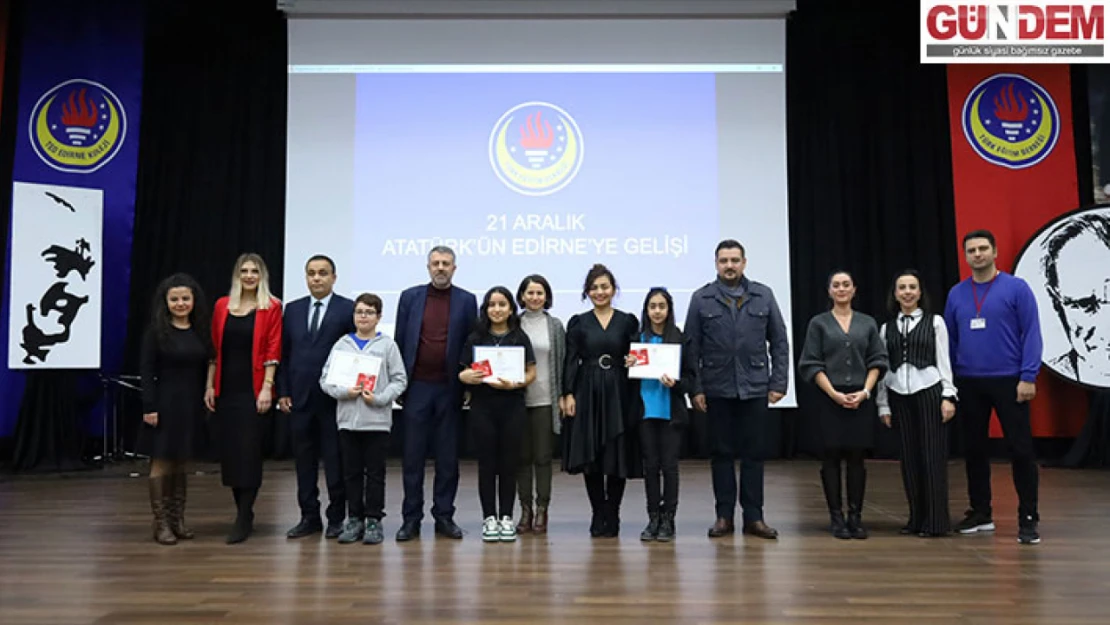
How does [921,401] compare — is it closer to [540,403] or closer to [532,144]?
[540,403]

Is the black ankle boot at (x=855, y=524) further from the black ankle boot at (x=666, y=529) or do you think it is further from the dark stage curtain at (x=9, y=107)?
the dark stage curtain at (x=9, y=107)

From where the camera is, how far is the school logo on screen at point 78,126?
704cm

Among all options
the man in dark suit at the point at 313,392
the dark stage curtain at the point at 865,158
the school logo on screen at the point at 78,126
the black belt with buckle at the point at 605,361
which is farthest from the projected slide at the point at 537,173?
the black belt with buckle at the point at 605,361

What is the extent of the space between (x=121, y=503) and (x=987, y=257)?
186 inches

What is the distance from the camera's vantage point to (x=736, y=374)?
4.00m

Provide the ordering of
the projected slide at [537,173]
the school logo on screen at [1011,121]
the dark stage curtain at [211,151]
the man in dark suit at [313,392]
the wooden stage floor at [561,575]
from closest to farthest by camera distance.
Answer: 1. the wooden stage floor at [561,575]
2. the man in dark suit at [313,392]
3. the projected slide at [537,173]
4. the school logo on screen at [1011,121]
5. the dark stage curtain at [211,151]

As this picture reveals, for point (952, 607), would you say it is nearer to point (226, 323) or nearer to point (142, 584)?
point (142, 584)

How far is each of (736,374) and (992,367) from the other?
3.72 ft

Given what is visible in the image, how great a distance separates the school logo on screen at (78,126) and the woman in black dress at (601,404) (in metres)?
4.98

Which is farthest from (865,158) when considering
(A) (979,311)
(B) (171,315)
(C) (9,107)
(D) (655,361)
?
(C) (9,107)

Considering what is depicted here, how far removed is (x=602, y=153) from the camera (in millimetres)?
6789

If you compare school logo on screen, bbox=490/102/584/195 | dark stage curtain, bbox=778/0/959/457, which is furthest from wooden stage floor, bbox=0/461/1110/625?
dark stage curtain, bbox=778/0/959/457

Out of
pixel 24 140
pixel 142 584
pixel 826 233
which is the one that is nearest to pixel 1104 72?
pixel 826 233

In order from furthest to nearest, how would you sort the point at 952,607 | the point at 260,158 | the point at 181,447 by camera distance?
the point at 260,158 → the point at 181,447 → the point at 952,607
